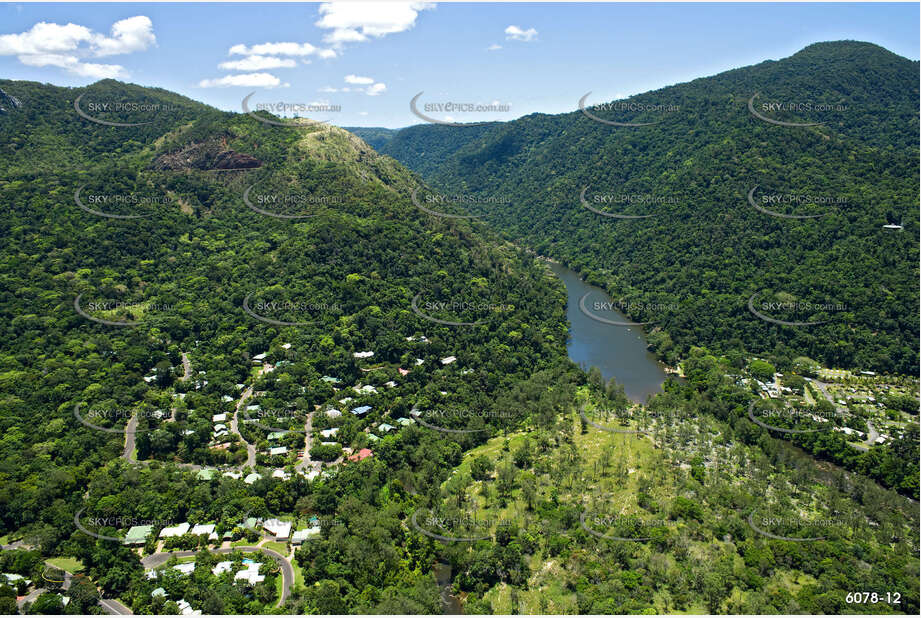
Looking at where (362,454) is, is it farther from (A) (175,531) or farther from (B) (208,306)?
(B) (208,306)

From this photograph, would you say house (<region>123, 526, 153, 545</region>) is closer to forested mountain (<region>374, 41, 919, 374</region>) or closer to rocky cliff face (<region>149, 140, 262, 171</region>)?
forested mountain (<region>374, 41, 919, 374</region>)

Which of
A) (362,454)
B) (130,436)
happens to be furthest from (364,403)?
(130,436)

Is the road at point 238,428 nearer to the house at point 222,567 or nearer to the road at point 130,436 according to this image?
the road at point 130,436

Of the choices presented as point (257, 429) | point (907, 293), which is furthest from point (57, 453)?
point (907, 293)

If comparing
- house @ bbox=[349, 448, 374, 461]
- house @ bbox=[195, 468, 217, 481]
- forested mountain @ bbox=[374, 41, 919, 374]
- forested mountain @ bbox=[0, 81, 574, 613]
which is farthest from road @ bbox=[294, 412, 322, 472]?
forested mountain @ bbox=[374, 41, 919, 374]

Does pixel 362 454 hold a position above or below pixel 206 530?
above

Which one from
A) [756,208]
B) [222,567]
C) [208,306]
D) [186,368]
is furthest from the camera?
[756,208]
